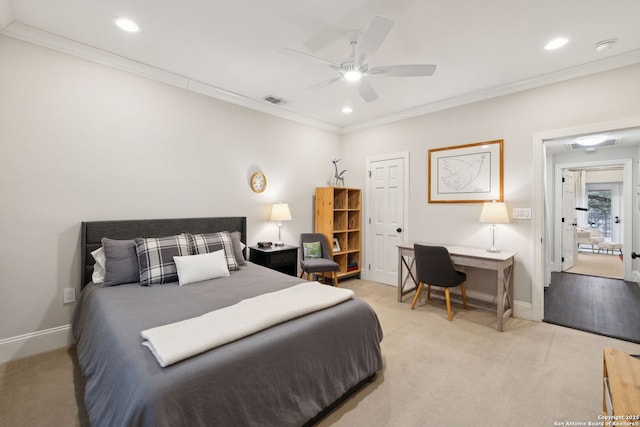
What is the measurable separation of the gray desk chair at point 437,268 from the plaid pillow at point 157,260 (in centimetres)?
262

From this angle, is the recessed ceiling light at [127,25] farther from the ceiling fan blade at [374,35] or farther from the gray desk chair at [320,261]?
the gray desk chair at [320,261]

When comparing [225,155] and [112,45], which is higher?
[112,45]

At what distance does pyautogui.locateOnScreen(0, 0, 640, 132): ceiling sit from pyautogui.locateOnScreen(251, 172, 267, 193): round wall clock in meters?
1.14

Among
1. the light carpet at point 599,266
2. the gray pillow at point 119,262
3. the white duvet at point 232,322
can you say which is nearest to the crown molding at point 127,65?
the gray pillow at point 119,262

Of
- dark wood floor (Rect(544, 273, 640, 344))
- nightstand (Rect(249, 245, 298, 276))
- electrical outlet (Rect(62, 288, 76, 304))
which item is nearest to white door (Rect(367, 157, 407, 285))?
nightstand (Rect(249, 245, 298, 276))

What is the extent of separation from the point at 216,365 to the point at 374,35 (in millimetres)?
2223

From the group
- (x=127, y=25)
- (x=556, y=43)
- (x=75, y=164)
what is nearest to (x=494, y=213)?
(x=556, y=43)

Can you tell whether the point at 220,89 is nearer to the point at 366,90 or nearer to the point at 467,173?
the point at 366,90

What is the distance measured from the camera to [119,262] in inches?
100

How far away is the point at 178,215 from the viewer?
3309 mm

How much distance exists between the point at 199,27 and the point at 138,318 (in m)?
2.28

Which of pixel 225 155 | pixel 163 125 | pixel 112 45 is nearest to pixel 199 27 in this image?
pixel 112 45

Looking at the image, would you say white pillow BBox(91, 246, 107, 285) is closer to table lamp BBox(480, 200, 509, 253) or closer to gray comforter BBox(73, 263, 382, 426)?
gray comforter BBox(73, 263, 382, 426)

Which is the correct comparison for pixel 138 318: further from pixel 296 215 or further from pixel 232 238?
pixel 296 215
